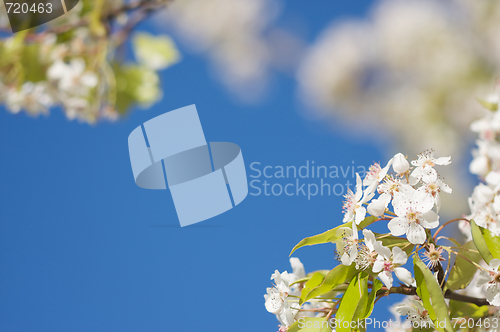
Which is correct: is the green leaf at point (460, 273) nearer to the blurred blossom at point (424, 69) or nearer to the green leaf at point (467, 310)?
the green leaf at point (467, 310)

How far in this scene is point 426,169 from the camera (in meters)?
0.63

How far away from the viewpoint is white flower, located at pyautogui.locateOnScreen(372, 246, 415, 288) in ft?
1.83

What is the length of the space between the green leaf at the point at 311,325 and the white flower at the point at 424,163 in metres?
0.29

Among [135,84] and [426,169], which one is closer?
[426,169]

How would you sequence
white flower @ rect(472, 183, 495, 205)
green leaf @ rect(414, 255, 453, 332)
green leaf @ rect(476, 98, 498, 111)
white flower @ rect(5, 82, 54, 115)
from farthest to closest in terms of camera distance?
white flower @ rect(5, 82, 54, 115) < green leaf @ rect(476, 98, 498, 111) < white flower @ rect(472, 183, 495, 205) < green leaf @ rect(414, 255, 453, 332)

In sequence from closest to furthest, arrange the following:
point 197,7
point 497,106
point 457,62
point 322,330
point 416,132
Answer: point 322,330, point 497,106, point 457,62, point 416,132, point 197,7

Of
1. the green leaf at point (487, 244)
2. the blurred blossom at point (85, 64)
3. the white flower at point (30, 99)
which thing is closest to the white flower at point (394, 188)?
the green leaf at point (487, 244)

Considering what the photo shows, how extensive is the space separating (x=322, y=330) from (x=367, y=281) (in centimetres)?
11

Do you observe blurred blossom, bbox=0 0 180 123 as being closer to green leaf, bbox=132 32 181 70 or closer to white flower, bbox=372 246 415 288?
green leaf, bbox=132 32 181 70

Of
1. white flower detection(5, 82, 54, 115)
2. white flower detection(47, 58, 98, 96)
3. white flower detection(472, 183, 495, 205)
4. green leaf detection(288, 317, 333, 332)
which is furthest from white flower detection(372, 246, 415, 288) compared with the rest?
white flower detection(5, 82, 54, 115)

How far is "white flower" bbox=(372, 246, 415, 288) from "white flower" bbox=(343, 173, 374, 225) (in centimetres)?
6

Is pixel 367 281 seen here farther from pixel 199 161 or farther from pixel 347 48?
pixel 347 48

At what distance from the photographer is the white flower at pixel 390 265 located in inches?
22.0

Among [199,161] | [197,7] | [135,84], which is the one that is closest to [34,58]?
[135,84]
